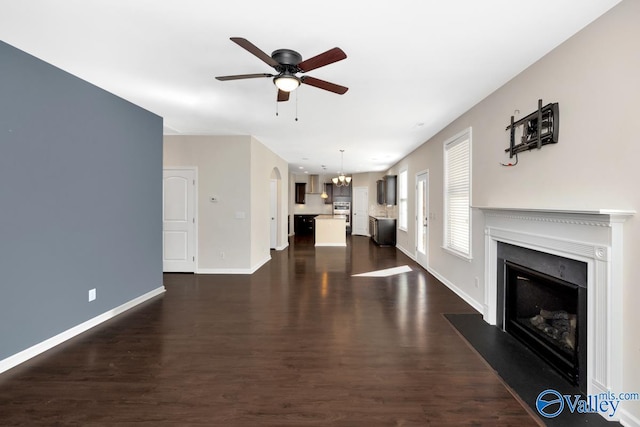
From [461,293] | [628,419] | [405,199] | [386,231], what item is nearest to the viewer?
[628,419]

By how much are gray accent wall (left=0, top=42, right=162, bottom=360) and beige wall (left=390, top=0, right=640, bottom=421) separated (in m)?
4.58

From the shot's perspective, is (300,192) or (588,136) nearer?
(588,136)

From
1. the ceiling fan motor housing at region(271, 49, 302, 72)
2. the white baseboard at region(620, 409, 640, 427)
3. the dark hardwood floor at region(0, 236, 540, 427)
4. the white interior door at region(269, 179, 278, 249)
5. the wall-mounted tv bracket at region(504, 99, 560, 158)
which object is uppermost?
the ceiling fan motor housing at region(271, 49, 302, 72)

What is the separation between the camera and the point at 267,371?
2.30 m

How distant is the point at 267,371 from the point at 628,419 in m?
2.39

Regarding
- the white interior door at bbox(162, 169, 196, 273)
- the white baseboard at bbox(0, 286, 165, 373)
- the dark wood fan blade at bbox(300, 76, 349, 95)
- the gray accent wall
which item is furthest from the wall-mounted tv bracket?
the white interior door at bbox(162, 169, 196, 273)

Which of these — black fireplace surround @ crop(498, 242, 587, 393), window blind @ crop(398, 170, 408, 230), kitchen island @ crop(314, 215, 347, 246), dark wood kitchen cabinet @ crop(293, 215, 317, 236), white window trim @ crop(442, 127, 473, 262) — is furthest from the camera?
dark wood kitchen cabinet @ crop(293, 215, 317, 236)

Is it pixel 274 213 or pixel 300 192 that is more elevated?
pixel 300 192

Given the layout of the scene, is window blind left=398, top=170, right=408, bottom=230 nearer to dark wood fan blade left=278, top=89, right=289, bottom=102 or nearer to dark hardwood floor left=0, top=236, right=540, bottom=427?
dark hardwood floor left=0, top=236, right=540, bottom=427

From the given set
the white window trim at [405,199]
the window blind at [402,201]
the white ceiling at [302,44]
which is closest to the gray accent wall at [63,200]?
the white ceiling at [302,44]

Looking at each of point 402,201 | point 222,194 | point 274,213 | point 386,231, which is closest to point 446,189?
point 402,201

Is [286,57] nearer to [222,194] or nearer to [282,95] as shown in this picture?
[282,95]

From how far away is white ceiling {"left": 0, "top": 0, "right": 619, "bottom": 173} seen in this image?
194cm

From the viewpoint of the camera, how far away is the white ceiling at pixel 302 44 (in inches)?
76.5
